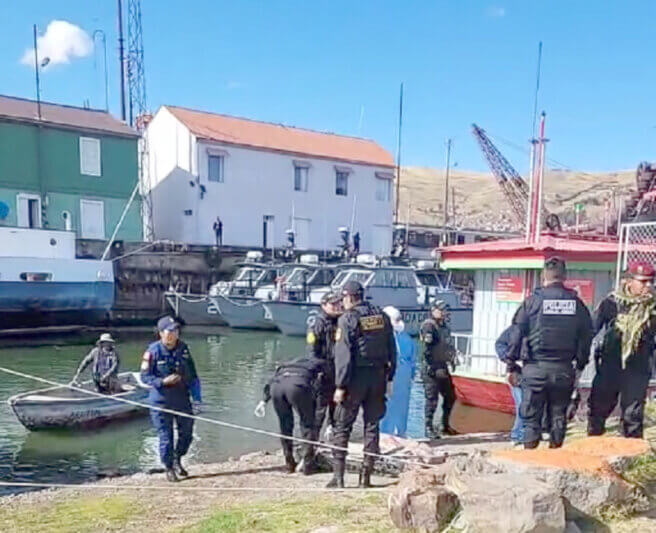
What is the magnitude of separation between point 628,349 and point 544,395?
80cm

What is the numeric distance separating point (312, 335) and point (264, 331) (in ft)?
70.2

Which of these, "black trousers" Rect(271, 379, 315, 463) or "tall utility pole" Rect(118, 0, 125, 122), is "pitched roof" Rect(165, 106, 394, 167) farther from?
"black trousers" Rect(271, 379, 315, 463)

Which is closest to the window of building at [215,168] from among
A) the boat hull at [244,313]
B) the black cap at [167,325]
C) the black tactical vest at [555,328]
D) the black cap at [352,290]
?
the boat hull at [244,313]

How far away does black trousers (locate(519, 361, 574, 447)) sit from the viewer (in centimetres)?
546

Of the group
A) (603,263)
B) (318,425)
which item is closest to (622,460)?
(318,425)

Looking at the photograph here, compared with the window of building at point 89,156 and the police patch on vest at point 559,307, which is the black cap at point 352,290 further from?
the window of building at point 89,156

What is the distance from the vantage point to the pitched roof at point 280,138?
122 feet

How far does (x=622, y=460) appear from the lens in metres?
4.39

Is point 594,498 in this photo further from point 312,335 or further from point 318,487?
A: point 312,335

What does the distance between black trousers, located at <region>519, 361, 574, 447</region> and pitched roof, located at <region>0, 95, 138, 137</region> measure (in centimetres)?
3045

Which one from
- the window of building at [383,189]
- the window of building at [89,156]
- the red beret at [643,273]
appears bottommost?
the red beret at [643,273]

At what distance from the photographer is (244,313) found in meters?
27.7

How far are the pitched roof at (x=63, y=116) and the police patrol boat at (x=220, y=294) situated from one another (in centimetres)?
956

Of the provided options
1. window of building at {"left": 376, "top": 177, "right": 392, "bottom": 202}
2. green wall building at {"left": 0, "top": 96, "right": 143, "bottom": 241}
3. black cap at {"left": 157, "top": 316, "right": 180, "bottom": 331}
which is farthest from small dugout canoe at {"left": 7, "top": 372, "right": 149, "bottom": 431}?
window of building at {"left": 376, "top": 177, "right": 392, "bottom": 202}
